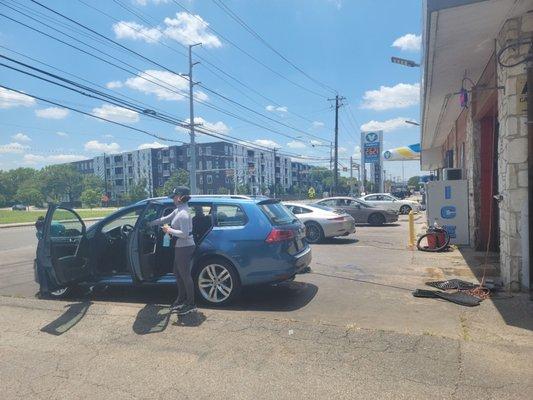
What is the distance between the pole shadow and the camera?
536cm

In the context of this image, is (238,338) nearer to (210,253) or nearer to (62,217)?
(210,253)

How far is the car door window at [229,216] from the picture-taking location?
20.8 ft

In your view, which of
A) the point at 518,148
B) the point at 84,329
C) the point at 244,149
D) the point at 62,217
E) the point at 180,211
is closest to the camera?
the point at 84,329

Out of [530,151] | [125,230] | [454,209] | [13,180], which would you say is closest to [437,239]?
[454,209]

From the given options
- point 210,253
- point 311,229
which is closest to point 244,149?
point 311,229

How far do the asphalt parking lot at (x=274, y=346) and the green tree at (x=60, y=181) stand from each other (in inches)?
4540

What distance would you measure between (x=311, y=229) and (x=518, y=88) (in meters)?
8.11

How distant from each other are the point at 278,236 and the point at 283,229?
0.18m

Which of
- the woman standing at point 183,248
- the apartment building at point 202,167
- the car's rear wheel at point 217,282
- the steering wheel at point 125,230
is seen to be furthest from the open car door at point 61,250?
the apartment building at point 202,167

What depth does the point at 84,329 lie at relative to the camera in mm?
5336

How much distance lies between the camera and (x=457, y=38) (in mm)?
6836

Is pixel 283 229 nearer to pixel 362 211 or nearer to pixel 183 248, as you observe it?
pixel 183 248

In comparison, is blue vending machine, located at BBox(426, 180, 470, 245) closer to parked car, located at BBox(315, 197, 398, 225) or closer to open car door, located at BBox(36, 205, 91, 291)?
parked car, located at BBox(315, 197, 398, 225)

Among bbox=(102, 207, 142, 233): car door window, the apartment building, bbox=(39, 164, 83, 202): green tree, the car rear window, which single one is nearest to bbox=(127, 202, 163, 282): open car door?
bbox=(102, 207, 142, 233): car door window
